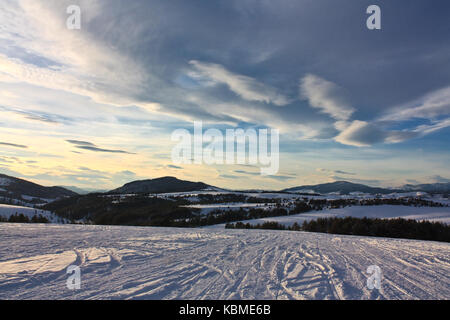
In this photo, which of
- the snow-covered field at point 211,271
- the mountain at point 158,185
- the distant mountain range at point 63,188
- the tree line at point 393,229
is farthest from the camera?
the mountain at point 158,185

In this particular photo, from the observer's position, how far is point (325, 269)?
171 inches

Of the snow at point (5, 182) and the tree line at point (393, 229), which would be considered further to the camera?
the snow at point (5, 182)

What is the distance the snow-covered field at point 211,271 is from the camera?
3.15m

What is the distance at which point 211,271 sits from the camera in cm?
406

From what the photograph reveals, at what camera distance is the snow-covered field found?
315 centimetres

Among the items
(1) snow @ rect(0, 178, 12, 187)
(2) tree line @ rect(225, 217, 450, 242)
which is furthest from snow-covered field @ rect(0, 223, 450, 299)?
(1) snow @ rect(0, 178, 12, 187)

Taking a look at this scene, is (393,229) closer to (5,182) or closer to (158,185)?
(158,185)

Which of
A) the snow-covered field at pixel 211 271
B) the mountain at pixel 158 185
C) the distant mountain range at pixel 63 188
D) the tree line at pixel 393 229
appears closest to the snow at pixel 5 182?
the distant mountain range at pixel 63 188

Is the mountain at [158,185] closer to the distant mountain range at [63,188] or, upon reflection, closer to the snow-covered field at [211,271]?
the distant mountain range at [63,188]

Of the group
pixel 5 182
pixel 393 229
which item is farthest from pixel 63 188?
pixel 393 229

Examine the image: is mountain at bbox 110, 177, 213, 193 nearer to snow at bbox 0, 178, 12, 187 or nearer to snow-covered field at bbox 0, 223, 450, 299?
snow at bbox 0, 178, 12, 187

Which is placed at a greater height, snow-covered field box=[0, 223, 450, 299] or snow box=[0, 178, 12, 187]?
snow box=[0, 178, 12, 187]
